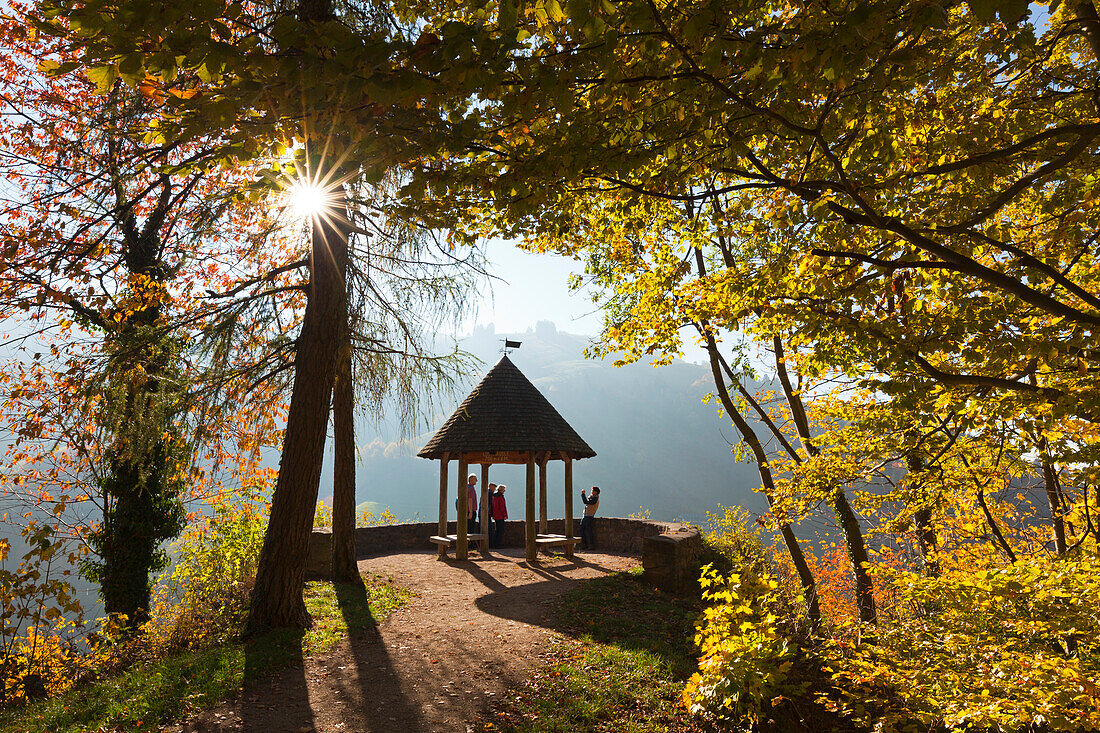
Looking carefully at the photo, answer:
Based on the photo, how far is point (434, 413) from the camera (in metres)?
8.61

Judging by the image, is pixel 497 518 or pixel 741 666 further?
pixel 497 518

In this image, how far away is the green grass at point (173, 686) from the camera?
15.5 ft

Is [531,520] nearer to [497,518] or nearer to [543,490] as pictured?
[543,490]

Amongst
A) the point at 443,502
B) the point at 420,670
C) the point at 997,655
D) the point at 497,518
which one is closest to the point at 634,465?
the point at 497,518


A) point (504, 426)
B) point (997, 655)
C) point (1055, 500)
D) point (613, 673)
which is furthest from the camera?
point (504, 426)

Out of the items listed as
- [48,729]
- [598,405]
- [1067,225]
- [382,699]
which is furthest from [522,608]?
[598,405]

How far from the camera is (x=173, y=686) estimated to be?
17.3 ft

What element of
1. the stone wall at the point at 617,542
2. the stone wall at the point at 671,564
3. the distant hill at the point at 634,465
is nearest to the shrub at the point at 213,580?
the stone wall at the point at 617,542

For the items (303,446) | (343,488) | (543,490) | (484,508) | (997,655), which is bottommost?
(997,655)

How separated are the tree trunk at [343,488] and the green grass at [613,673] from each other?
155 inches

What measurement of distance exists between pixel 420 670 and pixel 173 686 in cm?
227

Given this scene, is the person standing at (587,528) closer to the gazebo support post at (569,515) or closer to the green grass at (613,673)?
the gazebo support post at (569,515)

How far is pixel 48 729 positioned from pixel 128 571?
5896 millimetres

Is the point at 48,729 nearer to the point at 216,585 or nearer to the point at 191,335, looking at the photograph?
the point at 216,585
